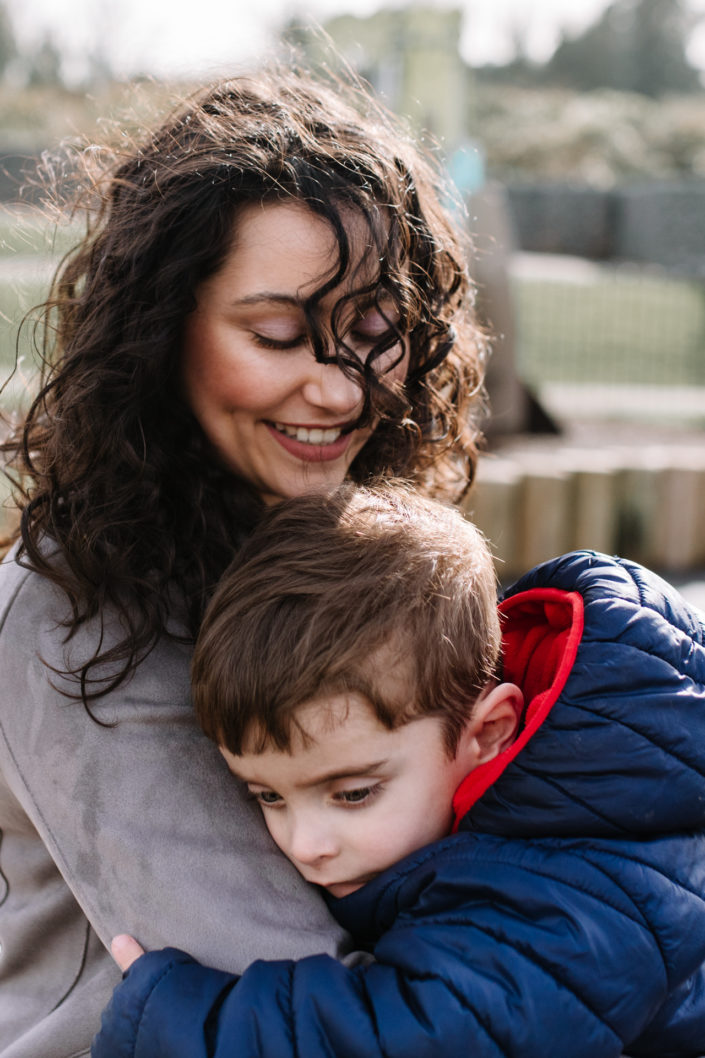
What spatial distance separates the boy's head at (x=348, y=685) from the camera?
1514mm

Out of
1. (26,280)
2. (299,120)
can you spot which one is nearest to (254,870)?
(299,120)

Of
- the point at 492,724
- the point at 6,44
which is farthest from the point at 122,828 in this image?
the point at 6,44

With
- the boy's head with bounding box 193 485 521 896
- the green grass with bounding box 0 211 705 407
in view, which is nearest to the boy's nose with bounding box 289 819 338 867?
the boy's head with bounding box 193 485 521 896

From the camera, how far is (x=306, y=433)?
197 centimetres

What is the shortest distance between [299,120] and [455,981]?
4.64 ft

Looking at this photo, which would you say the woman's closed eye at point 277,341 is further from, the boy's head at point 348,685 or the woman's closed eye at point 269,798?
the woman's closed eye at point 269,798

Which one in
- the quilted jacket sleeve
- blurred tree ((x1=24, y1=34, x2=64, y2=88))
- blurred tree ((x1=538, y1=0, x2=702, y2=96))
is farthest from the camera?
blurred tree ((x1=538, y1=0, x2=702, y2=96))

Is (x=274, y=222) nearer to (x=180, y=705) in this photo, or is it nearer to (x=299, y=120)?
(x=299, y=120)

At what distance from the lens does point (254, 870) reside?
1.55 metres

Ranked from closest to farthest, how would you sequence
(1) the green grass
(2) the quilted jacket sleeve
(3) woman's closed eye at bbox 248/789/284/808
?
(2) the quilted jacket sleeve
(3) woman's closed eye at bbox 248/789/284/808
(1) the green grass

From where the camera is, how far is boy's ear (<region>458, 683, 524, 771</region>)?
5.42ft

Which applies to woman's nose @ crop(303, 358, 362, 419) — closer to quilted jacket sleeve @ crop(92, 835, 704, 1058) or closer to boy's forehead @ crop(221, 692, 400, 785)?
boy's forehead @ crop(221, 692, 400, 785)

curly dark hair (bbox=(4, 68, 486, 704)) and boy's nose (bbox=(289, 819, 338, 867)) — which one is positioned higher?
curly dark hair (bbox=(4, 68, 486, 704))

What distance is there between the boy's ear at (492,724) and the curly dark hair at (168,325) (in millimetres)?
459
